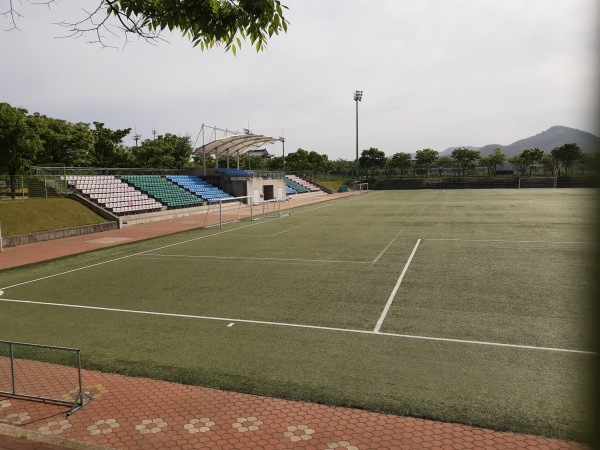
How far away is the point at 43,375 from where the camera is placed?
870 centimetres

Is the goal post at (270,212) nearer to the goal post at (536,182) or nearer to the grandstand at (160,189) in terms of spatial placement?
the grandstand at (160,189)

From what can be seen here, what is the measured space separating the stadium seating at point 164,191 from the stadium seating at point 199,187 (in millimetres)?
1050

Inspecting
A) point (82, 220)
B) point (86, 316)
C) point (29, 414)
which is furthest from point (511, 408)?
point (82, 220)

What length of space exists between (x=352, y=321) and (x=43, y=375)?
273 inches

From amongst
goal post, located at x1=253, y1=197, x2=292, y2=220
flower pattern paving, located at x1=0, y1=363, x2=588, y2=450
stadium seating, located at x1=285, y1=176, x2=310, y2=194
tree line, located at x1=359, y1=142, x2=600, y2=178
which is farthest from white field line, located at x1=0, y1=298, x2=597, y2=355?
tree line, located at x1=359, y1=142, x2=600, y2=178

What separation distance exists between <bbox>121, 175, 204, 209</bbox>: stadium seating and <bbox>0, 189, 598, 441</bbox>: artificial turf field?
18919 mm

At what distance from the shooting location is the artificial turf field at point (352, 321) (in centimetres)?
737

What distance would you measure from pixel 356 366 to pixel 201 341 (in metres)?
3.69

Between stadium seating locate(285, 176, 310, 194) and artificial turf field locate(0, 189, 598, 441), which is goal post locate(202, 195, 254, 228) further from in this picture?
stadium seating locate(285, 176, 310, 194)

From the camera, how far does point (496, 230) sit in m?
26.5

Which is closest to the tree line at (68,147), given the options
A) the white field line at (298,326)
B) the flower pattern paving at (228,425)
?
the white field line at (298,326)

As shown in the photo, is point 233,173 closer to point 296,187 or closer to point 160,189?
point 160,189

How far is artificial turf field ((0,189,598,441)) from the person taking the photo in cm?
737

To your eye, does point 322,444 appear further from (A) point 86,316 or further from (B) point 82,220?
(B) point 82,220
